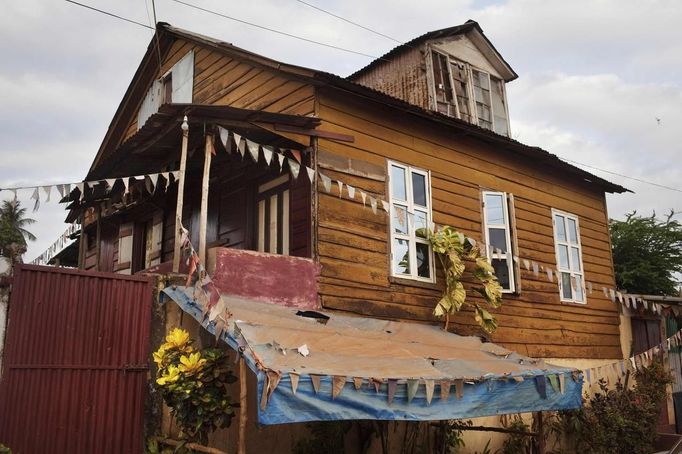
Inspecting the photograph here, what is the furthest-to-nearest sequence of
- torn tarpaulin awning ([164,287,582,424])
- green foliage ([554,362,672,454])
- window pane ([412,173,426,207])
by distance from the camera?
green foliage ([554,362,672,454]) → window pane ([412,173,426,207]) → torn tarpaulin awning ([164,287,582,424])

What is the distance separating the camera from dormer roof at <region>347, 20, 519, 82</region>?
14.7 meters

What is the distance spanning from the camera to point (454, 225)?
432 inches

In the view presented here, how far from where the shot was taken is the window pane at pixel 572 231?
13.7 m

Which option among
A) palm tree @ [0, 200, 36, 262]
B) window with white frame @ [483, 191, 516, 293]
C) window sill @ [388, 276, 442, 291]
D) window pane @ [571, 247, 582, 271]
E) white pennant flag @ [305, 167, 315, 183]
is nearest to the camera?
white pennant flag @ [305, 167, 315, 183]

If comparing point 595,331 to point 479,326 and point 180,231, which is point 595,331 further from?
point 180,231

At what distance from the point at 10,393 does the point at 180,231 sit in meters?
2.58

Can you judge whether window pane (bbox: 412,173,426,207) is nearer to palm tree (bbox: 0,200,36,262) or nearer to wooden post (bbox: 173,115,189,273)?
wooden post (bbox: 173,115,189,273)

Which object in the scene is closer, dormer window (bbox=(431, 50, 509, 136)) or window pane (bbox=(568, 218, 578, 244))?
window pane (bbox=(568, 218, 578, 244))

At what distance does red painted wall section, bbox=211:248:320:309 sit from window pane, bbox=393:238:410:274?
5.71 ft

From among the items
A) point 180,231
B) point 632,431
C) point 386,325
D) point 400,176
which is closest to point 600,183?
point 632,431

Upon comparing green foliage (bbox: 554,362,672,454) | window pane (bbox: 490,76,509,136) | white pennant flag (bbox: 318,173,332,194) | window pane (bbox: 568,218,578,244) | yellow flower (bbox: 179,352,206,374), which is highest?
window pane (bbox: 490,76,509,136)

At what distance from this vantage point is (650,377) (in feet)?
44.9

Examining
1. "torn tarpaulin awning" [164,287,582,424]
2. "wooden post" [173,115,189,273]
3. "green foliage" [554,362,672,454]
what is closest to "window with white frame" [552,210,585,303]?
"green foliage" [554,362,672,454]

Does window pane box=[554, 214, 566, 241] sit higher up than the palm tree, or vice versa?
the palm tree
